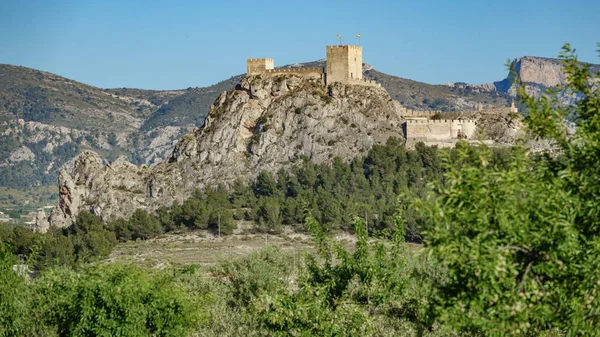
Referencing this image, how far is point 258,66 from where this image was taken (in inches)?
4338

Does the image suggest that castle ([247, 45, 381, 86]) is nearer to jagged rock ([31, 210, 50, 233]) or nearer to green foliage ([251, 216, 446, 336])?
jagged rock ([31, 210, 50, 233])

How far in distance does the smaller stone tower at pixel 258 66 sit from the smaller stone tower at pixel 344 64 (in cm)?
691

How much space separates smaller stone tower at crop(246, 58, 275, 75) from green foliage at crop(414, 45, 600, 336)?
92807 mm

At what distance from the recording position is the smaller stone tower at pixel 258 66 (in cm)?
10988

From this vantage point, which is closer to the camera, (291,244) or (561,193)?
(561,193)

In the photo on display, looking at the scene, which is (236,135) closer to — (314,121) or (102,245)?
(314,121)

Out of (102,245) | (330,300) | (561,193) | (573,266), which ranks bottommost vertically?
(102,245)

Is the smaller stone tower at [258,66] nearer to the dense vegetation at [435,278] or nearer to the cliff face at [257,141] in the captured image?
the cliff face at [257,141]

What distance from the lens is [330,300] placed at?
31312 millimetres

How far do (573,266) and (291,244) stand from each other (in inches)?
2761

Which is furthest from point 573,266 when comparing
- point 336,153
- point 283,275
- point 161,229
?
point 336,153

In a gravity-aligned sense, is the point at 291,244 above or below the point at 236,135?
below

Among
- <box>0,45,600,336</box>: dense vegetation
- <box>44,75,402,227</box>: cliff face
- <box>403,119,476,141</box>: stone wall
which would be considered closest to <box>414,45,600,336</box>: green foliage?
<box>0,45,600,336</box>: dense vegetation

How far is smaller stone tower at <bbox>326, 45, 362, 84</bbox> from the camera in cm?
10412
